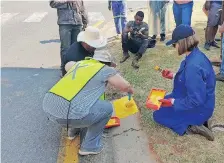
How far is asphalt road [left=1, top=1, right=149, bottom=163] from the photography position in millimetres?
4504

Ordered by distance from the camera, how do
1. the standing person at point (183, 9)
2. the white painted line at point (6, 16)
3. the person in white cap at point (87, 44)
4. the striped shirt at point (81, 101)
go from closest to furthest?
the striped shirt at point (81, 101) → the person in white cap at point (87, 44) → the standing person at point (183, 9) → the white painted line at point (6, 16)

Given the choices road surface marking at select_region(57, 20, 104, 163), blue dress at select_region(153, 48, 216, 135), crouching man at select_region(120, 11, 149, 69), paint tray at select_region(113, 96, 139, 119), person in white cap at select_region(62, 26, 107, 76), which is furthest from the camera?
crouching man at select_region(120, 11, 149, 69)

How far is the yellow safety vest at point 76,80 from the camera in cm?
400

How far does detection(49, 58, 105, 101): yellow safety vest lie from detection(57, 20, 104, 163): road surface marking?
0.77 m

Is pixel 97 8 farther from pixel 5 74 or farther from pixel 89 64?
pixel 89 64

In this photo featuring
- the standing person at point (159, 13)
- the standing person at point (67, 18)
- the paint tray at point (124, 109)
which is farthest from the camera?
the standing person at point (159, 13)

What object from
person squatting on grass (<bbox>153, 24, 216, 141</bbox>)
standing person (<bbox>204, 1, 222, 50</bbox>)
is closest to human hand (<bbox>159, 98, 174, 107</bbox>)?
person squatting on grass (<bbox>153, 24, 216, 141</bbox>)

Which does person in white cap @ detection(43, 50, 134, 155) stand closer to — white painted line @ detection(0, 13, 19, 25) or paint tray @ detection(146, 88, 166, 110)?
paint tray @ detection(146, 88, 166, 110)

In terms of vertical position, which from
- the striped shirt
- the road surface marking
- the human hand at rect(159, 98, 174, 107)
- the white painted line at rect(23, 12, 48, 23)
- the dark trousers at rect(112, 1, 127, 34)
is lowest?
the road surface marking

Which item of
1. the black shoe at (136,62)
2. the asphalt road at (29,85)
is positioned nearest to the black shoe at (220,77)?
the black shoe at (136,62)

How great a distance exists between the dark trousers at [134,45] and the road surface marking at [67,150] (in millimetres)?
3109

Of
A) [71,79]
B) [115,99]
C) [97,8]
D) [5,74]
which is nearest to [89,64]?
[71,79]

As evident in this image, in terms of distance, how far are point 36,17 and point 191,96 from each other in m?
9.92

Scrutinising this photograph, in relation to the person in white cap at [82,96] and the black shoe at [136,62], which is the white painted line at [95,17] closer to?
the black shoe at [136,62]
